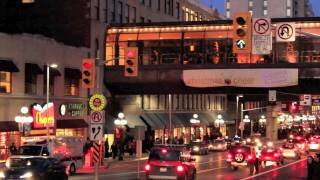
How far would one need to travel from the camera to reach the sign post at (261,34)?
21.4 m

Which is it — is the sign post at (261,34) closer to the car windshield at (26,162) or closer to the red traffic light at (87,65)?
the red traffic light at (87,65)

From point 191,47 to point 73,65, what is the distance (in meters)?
10.8

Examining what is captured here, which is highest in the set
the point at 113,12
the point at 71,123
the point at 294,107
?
the point at 113,12

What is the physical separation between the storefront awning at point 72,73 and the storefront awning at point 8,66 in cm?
729

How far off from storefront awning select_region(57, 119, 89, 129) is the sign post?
88.4 ft

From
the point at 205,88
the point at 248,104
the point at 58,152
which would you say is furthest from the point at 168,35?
the point at 248,104

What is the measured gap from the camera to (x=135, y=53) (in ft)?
108

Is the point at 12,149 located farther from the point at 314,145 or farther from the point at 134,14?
the point at 314,145

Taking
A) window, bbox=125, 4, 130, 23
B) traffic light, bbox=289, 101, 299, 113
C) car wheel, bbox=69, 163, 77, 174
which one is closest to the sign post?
car wheel, bbox=69, 163, 77, 174

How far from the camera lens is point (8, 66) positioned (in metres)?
43.6

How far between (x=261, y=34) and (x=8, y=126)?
25.8m

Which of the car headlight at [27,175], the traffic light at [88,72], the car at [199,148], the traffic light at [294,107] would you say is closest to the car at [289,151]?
the car at [199,148]

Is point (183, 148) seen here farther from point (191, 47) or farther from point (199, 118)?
point (199, 118)

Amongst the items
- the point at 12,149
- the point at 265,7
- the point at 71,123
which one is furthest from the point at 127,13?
the point at 265,7
